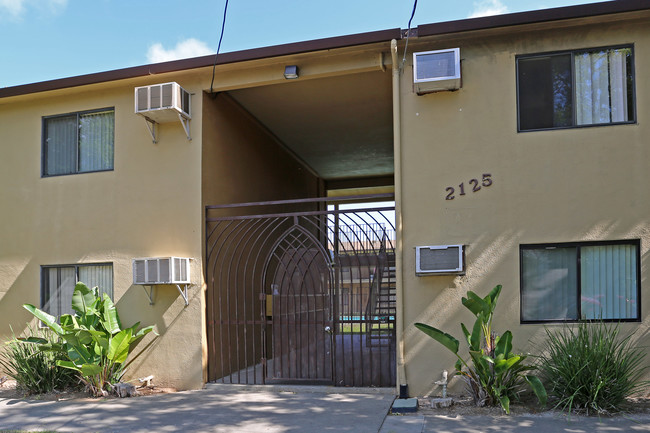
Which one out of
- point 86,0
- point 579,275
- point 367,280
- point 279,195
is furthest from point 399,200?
point 86,0

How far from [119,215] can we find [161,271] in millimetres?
1443

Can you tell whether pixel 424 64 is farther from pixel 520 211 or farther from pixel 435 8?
pixel 520 211

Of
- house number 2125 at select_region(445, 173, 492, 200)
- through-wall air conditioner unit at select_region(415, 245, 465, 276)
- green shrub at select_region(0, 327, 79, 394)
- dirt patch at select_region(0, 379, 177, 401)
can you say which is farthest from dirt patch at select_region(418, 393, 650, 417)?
green shrub at select_region(0, 327, 79, 394)

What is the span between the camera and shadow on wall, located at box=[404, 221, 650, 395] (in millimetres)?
7129

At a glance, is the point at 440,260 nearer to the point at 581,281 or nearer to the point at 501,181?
the point at 501,181

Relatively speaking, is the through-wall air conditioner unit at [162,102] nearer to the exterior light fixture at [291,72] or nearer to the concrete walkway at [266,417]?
the exterior light fixture at [291,72]

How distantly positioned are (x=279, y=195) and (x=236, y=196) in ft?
8.19

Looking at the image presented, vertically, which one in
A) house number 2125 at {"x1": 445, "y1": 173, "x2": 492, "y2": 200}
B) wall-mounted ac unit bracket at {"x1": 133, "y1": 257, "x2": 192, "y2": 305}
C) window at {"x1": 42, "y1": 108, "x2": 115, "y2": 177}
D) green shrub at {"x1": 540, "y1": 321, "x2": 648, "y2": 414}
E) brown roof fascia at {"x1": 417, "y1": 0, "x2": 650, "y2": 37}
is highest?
brown roof fascia at {"x1": 417, "y1": 0, "x2": 650, "y2": 37}

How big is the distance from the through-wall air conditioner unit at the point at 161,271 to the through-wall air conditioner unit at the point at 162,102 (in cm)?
197

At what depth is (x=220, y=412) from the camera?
22.9 ft

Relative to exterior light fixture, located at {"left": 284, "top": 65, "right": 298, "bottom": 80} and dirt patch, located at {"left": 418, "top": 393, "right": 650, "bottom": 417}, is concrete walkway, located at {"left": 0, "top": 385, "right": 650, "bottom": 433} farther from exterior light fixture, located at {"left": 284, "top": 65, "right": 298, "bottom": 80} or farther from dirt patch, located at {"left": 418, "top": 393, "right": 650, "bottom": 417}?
exterior light fixture, located at {"left": 284, "top": 65, "right": 298, "bottom": 80}

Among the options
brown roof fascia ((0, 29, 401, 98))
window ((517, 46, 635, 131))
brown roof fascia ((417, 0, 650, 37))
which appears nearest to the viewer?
brown roof fascia ((417, 0, 650, 37))

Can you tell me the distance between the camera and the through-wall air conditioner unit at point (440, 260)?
7.33m

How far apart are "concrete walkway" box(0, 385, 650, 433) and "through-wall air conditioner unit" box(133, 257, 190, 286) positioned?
1.62 meters
